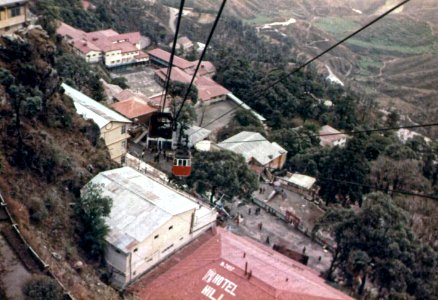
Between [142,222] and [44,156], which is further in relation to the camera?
[142,222]

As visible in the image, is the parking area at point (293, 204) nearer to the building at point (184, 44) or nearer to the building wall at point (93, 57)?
the building wall at point (93, 57)

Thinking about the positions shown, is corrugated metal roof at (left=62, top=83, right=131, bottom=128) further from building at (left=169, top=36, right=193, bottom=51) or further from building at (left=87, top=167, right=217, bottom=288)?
building at (left=169, top=36, right=193, bottom=51)

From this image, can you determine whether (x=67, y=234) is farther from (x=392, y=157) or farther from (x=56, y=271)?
(x=392, y=157)

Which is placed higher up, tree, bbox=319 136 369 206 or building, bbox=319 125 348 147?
tree, bbox=319 136 369 206

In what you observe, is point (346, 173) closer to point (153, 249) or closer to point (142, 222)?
point (153, 249)

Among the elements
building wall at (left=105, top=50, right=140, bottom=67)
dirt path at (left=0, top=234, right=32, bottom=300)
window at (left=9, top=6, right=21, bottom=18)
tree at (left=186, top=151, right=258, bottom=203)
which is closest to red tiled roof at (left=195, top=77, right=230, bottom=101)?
building wall at (left=105, top=50, right=140, bottom=67)

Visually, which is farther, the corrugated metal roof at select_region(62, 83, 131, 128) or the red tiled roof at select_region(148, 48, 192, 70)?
the red tiled roof at select_region(148, 48, 192, 70)

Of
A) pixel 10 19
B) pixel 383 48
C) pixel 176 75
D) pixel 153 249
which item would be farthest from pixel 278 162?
pixel 383 48
